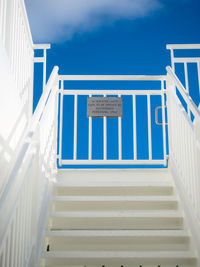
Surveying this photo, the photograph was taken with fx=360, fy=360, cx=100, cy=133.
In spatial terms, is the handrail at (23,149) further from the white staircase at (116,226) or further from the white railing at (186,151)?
the white railing at (186,151)

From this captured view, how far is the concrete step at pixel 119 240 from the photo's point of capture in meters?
2.95

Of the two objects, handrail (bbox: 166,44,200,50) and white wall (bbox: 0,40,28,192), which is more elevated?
handrail (bbox: 166,44,200,50)

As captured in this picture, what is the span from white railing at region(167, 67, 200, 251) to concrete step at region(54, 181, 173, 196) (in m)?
0.21

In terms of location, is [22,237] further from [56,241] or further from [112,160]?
[112,160]

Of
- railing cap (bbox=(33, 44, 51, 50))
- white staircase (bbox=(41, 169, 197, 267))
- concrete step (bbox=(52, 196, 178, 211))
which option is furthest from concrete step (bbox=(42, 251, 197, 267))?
railing cap (bbox=(33, 44, 51, 50))

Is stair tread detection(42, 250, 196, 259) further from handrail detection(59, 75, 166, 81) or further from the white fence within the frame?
handrail detection(59, 75, 166, 81)

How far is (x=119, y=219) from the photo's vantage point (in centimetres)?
319

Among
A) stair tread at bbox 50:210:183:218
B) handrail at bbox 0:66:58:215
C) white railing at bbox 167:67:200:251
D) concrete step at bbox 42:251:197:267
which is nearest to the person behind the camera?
handrail at bbox 0:66:58:215

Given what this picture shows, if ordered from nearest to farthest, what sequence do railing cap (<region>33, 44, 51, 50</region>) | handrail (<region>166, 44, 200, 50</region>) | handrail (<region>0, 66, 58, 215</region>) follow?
1. handrail (<region>0, 66, 58, 215</region>)
2. handrail (<region>166, 44, 200, 50</region>)
3. railing cap (<region>33, 44, 51, 50</region>)

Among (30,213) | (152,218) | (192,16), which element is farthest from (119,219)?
(192,16)

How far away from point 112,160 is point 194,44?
5.66 ft

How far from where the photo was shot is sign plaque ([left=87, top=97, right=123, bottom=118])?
4453 mm

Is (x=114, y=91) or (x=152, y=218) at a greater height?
(x=114, y=91)

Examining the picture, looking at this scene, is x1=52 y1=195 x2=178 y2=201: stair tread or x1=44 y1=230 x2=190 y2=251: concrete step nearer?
x1=44 y1=230 x2=190 y2=251: concrete step
